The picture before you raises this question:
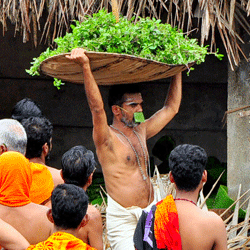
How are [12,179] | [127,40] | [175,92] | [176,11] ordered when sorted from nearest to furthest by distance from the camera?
[12,179] → [127,40] → [175,92] → [176,11]

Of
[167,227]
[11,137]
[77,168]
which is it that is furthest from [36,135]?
[167,227]

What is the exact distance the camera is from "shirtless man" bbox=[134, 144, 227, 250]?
2.38 m

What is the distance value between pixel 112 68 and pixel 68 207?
3.37 feet

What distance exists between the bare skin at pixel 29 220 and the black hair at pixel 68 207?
0.24 metres

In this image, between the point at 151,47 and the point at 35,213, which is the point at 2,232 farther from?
the point at 151,47

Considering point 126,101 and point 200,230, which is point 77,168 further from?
point 126,101

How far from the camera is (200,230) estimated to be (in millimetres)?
2377

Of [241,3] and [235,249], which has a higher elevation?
[241,3]

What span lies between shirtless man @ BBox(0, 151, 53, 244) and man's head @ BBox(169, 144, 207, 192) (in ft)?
2.43

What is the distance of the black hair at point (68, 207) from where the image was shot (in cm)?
237

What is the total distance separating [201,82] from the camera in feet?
26.8

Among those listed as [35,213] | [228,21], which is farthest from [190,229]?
[228,21]

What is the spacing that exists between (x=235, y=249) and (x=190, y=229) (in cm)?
146

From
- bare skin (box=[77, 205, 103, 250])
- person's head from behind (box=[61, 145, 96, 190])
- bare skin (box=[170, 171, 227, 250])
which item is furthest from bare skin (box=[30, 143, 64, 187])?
bare skin (box=[170, 171, 227, 250])
